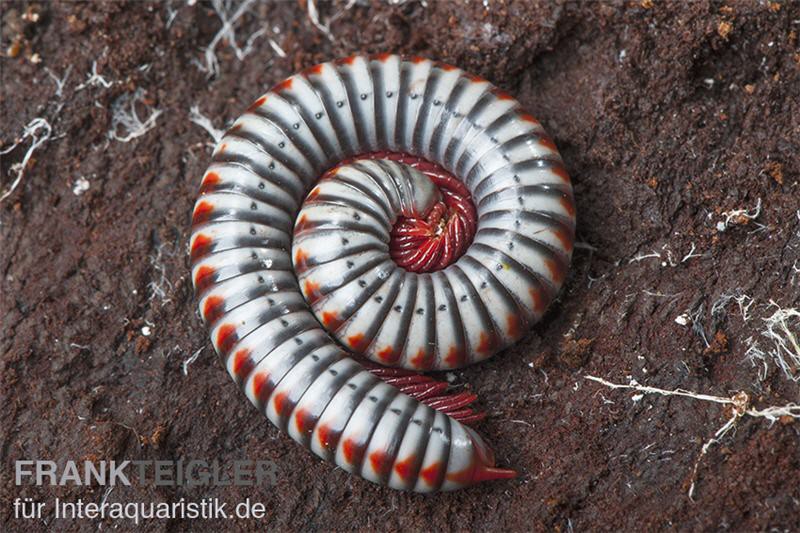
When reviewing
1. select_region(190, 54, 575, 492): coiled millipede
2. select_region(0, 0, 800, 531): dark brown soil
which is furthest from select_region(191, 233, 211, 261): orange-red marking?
select_region(0, 0, 800, 531): dark brown soil

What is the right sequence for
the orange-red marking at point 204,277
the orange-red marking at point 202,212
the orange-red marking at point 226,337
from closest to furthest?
the orange-red marking at point 226,337
the orange-red marking at point 204,277
the orange-red marking at point 202,212

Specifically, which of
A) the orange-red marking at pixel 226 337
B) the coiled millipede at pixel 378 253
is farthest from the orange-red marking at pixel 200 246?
the orange-red marking at pixel 226 337

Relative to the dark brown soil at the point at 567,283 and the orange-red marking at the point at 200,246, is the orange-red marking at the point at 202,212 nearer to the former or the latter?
the orange-red marking at the point at 200,246

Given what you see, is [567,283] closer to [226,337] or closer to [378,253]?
[378,253]

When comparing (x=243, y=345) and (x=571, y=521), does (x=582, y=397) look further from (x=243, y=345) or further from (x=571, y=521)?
(x=243, y=345)

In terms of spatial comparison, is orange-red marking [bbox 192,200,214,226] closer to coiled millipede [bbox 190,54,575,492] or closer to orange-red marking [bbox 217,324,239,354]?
coiled millipede [bbox 190,54,575,492]

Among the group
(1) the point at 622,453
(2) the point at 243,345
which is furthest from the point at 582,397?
(2) the point at 243,345

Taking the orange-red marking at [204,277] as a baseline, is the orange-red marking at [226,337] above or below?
below
